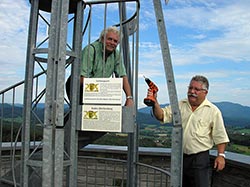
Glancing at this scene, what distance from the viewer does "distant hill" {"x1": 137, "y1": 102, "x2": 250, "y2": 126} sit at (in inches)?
142

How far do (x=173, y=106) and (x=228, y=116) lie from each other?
2.09 m

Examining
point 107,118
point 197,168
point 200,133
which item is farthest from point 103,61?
point 197,168

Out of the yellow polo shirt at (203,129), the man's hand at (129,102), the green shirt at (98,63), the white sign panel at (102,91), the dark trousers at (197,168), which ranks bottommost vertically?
the dark trousers at (197,168)

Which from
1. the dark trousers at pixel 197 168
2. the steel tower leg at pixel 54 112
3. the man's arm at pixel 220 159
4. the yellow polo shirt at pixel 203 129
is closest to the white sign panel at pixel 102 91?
the steel tower leg at pixel 54 112

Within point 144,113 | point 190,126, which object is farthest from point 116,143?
point 190,126

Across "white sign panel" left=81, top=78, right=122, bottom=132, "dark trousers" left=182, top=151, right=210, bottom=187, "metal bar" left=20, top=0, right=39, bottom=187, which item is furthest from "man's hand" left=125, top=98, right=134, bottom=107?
"metal bar" left=20, top=0, right=39, bottom=187

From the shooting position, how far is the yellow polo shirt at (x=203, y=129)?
327 centimetres

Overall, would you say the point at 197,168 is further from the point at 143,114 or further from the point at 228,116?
the point at 228,116

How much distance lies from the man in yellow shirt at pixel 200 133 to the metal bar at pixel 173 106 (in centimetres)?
53

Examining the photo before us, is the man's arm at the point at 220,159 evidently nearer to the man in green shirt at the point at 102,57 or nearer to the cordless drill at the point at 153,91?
the cordless drill at the point at 153,91

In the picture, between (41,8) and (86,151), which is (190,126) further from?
(86,151)

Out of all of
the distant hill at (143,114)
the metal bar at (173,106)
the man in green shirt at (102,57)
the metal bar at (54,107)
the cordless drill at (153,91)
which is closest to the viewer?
the metal bar at (173,106)

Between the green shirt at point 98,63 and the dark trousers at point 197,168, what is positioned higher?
the green shirt at point 98,63

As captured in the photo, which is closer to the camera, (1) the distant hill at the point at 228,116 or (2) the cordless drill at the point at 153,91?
(2) the cordless drill at the point at 153,91
